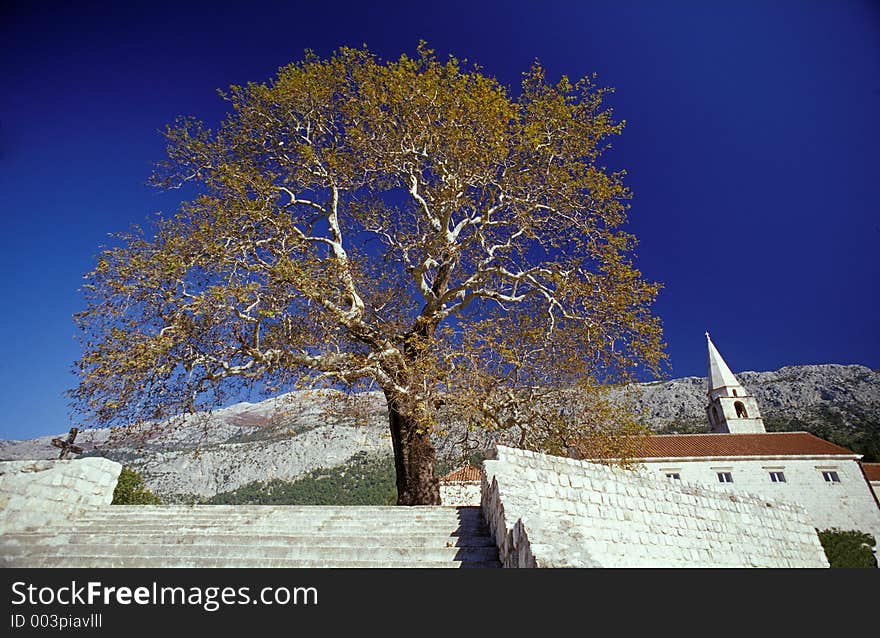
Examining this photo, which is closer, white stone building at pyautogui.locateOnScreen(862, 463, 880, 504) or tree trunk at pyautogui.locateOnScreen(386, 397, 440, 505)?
tree trunk at pyautogui.locateOnScreen(386, 397, 440, 505)

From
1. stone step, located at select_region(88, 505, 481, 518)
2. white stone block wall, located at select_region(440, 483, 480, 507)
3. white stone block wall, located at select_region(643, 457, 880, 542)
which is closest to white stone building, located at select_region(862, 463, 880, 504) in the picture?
white stone block wall, located at select_region(643, 457, 880, 542)

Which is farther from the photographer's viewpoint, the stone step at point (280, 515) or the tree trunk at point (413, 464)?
the tree trunk at point (413, 464)

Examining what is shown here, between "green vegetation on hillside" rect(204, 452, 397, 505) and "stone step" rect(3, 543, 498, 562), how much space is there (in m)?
41.3

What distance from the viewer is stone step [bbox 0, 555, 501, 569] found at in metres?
5.45

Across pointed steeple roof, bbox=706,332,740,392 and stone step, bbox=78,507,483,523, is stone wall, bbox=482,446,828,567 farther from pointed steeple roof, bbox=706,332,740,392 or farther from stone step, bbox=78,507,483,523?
pointed steeple roof, bbox=706,332,740,392

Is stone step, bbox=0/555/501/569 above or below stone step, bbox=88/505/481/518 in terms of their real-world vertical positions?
below

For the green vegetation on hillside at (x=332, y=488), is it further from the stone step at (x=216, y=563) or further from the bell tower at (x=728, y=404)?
the stone step at (x=216, y=563)

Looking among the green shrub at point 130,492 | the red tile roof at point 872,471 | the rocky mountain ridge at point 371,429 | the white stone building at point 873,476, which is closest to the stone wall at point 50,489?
the rocky mountain ridge at point 371,429

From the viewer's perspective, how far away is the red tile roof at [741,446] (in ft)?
117

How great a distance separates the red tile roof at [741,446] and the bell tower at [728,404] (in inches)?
305

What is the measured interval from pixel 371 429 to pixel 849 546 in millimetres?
35045

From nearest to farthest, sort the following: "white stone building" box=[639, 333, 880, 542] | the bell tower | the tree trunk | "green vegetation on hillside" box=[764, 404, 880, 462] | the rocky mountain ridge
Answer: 1. the tree trunk
2. the rocky mountain ridge
3. "white stone building" box=[639, 333, 880, 542]
4. the bell tower
5. "green vegetation on hillside" box=[764, 404, 880, 462]
